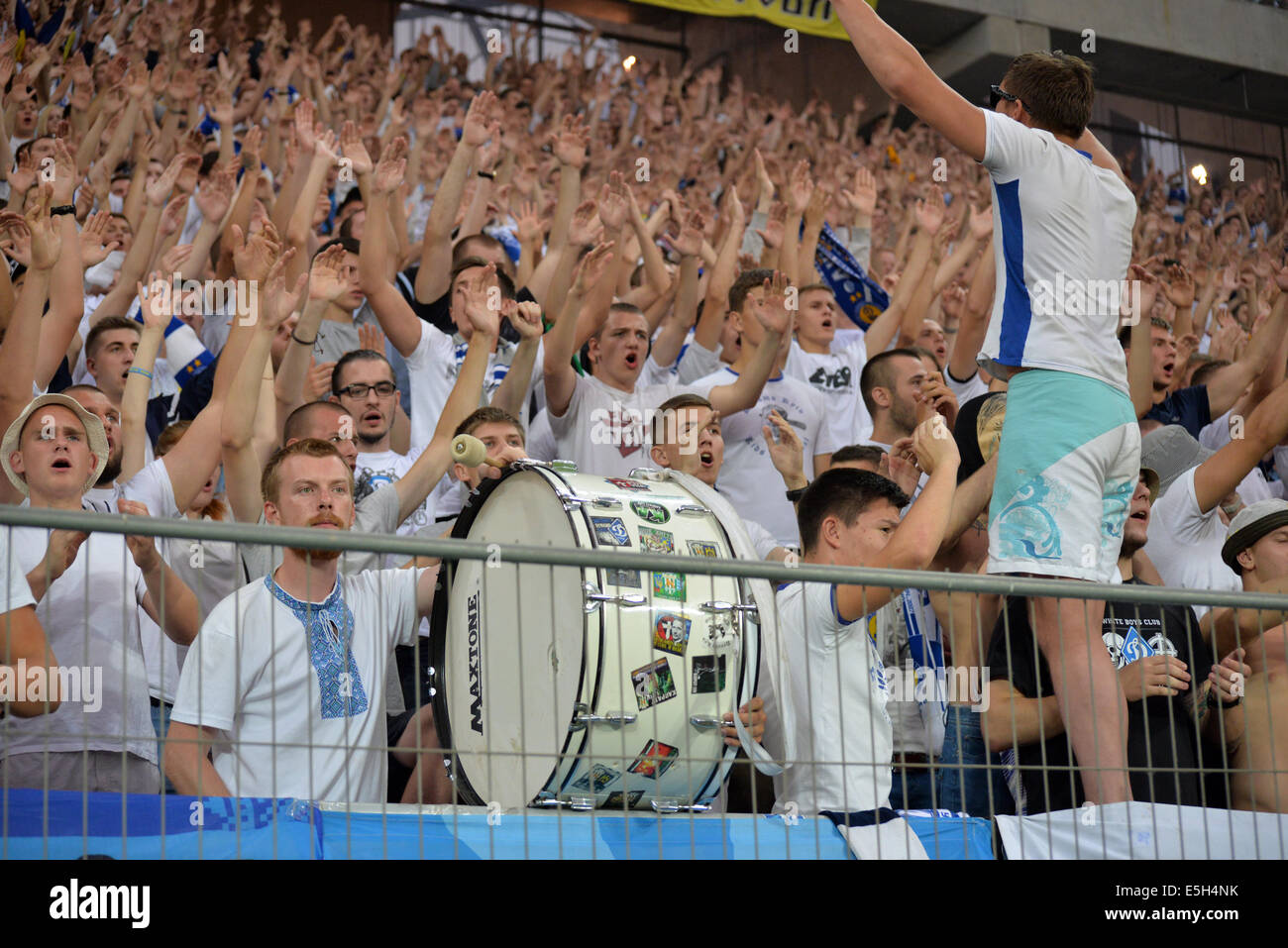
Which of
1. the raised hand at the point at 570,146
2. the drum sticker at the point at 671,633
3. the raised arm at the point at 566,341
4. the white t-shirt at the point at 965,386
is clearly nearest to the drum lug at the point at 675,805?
the drum sticker at the point at 671,633

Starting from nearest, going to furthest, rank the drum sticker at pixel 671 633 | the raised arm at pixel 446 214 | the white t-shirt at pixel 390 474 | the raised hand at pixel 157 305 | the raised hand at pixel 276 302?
the drum sticker at pixel 671 633 → the raised hand at pixel 276 302 → the raised hand at pixel 157 305 → the white t-shirt at pixel 390 474 → the raised arm at pixel 446 214

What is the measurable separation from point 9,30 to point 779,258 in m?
4.77

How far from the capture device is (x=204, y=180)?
22.7 feet

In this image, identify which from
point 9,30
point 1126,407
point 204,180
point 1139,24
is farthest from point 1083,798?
point 1139,24

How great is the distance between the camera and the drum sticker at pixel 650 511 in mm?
3645

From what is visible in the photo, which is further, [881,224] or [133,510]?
[881,224]

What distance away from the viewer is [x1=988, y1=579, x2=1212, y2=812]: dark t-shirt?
370 centimetres

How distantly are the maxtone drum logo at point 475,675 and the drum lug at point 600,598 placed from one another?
0.51m

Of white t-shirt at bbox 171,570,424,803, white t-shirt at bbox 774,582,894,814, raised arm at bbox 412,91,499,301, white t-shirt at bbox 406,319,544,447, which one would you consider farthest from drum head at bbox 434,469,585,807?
raised arm at bbox 412,91,499,301

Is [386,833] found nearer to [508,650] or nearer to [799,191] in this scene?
[508,650]

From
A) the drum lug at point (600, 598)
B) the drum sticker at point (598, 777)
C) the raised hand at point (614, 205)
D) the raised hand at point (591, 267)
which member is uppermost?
the raised hand at point (614, 205)

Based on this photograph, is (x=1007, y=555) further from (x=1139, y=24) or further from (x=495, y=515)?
(x=1139, y=24)

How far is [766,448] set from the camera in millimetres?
6223

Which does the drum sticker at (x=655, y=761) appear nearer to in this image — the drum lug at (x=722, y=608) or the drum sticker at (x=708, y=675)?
A: the drum sticker at (x=708, y=675)
